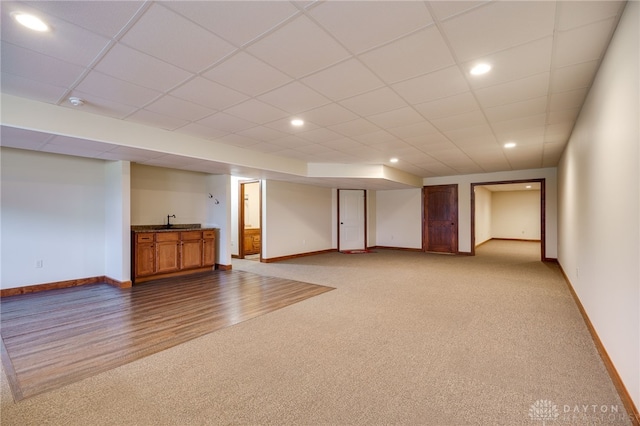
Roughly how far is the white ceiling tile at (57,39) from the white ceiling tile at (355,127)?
2.56 metres

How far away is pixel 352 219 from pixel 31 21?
27.0 ft

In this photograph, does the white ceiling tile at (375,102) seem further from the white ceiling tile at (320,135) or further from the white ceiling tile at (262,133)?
the white ceiling tile at (262,133)

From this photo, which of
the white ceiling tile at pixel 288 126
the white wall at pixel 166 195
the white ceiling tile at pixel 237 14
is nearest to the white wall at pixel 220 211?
the white wall at pixel 166 195

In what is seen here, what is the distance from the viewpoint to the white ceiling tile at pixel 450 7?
1.69 metres

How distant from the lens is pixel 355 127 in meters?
3.98

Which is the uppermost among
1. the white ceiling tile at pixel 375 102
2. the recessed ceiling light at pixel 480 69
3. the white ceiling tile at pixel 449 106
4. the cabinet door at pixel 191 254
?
the recessed ceiling light at pixel 480 69

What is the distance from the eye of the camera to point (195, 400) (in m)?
1.90

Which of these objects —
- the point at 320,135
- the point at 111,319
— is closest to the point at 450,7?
the point at 320,135

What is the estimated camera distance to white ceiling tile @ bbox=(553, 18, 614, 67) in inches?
75.3

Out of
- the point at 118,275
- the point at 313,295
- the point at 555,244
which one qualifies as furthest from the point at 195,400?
the point at 555,244

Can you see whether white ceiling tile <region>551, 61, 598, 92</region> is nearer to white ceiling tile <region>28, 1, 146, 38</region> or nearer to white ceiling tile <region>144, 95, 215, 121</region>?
white ceiling tile <region>28, 1, 146, 38</region>

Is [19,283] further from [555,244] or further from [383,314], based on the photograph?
[555,244]

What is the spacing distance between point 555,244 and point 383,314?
6145 millimetres

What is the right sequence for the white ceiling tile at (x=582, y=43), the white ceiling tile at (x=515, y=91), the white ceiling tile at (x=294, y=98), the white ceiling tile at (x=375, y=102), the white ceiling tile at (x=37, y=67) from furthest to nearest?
the white ceiling tile at (x=375, y=102) → the white ceiling tile at (x=294, y=98) → the white ceiling tile at (x=515, y=91) → the white ceiling tile at (x=37, y=67) → the white ceiling tile at (x=582, y=43)
